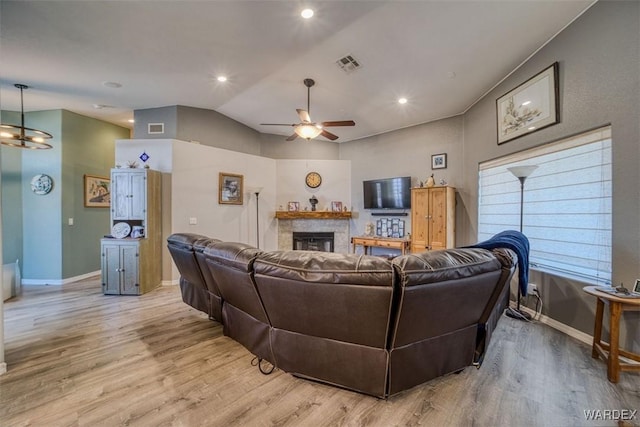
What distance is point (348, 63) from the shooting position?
3.53m

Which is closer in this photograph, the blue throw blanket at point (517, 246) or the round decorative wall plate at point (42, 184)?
the blue throw blanket at point (517, 246)

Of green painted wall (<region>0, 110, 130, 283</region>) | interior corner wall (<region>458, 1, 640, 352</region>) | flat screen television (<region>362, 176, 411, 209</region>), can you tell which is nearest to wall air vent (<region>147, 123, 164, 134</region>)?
green painted wall (<region>0, 110, 130, 283</region>)

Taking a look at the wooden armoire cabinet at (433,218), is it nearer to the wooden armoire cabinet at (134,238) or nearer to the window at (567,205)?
the window at (567,205)

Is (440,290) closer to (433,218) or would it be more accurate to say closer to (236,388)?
(236,388)

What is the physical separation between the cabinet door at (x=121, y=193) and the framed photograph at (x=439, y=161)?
5547 mm

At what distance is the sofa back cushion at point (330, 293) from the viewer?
1612mm

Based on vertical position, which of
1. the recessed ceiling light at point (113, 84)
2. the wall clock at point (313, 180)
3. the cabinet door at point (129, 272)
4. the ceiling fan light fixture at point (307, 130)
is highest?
the recessed ceiling light at point (113, 84)

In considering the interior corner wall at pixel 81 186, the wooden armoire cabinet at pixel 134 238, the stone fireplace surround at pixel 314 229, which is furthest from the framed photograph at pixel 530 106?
the interior corner wall at pixel 81 186

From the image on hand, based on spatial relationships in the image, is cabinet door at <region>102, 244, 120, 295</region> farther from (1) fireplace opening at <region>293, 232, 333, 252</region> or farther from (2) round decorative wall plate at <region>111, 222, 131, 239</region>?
(1) fireplace opening at <region>293, 232, 333, 252</region>

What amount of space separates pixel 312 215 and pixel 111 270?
3.91 meters

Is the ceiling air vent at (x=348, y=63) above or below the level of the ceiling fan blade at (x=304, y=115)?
above

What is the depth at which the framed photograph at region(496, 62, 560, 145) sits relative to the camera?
2973 mm

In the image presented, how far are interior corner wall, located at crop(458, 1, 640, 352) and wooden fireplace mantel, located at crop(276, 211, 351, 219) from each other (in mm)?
3922

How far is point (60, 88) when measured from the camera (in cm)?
405
